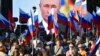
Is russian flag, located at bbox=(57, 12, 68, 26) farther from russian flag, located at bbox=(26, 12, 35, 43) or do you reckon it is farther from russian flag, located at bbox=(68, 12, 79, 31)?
russian flag, located at bbox=(26, 12, 35, 43)

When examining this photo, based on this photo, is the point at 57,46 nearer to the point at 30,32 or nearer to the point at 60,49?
the point at 60,49

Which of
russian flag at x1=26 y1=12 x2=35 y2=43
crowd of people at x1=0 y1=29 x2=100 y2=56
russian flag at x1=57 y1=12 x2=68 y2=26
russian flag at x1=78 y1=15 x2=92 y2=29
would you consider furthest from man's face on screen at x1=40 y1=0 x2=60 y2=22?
crowd of people at x1=0 y1=29 x2=100 y2=56

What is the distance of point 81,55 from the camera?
50.5 feet

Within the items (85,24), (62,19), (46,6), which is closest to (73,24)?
(85,24)

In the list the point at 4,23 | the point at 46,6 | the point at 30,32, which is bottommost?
the point at 46,6

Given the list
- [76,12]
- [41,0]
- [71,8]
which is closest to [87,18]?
[76,12]

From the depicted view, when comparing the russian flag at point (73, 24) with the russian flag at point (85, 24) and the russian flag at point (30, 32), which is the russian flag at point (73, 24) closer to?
the russian flag at point (85, 24)

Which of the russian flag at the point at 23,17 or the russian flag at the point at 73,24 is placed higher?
the russian flag at the point at 73,24

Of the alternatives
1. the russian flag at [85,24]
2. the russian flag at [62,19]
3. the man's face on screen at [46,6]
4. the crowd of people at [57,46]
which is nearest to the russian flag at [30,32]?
the crowd of people at [57,46]

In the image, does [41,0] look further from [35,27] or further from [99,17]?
[99,17]

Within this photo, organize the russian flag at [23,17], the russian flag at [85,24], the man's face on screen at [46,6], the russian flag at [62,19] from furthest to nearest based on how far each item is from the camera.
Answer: the man's face on screen at [46,6], the russian flag at [23,17], the russian flag at [62,19], the russian flag at [85,24]

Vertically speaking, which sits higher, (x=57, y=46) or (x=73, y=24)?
(x=73, y=24)

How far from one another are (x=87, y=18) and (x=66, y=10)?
1438mm

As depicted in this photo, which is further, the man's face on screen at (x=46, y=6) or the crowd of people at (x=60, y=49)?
the man's face on screen at (x=46, y=6)
